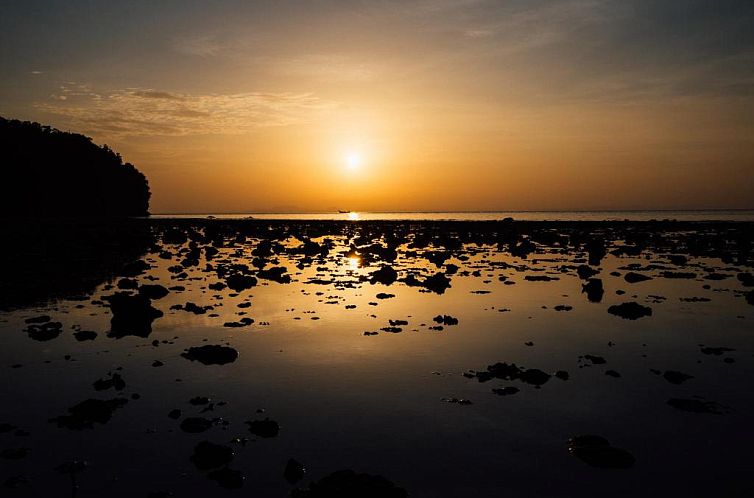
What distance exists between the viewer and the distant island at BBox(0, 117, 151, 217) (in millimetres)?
130750

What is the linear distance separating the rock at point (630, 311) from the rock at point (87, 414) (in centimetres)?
1717

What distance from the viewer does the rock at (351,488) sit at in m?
6.55

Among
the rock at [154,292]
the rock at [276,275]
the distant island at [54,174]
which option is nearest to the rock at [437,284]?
the rock at [276,275]

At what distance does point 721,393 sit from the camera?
10625mm

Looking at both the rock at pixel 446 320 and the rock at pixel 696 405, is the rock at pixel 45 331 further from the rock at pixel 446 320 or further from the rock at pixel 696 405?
the rock at pixel 696 405

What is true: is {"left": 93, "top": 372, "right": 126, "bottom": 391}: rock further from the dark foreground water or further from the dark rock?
the dark rock

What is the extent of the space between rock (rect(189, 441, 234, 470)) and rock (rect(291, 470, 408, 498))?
1579mm

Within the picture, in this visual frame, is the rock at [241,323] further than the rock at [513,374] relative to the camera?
Yes

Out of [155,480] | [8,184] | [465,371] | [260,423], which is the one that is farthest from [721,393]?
[8,184]

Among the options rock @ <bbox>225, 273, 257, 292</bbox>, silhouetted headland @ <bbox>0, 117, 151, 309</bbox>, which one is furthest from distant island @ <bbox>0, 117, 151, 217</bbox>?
rock @ <bbox>225, 273, 257, 292</bbox>

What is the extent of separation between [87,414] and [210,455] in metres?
3.25

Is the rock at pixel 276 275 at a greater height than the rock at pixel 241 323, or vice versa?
the rock at pixel 241 323

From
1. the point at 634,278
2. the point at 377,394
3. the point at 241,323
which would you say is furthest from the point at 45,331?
the point at 634,278

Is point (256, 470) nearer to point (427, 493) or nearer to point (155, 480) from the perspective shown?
point (155, 480)
